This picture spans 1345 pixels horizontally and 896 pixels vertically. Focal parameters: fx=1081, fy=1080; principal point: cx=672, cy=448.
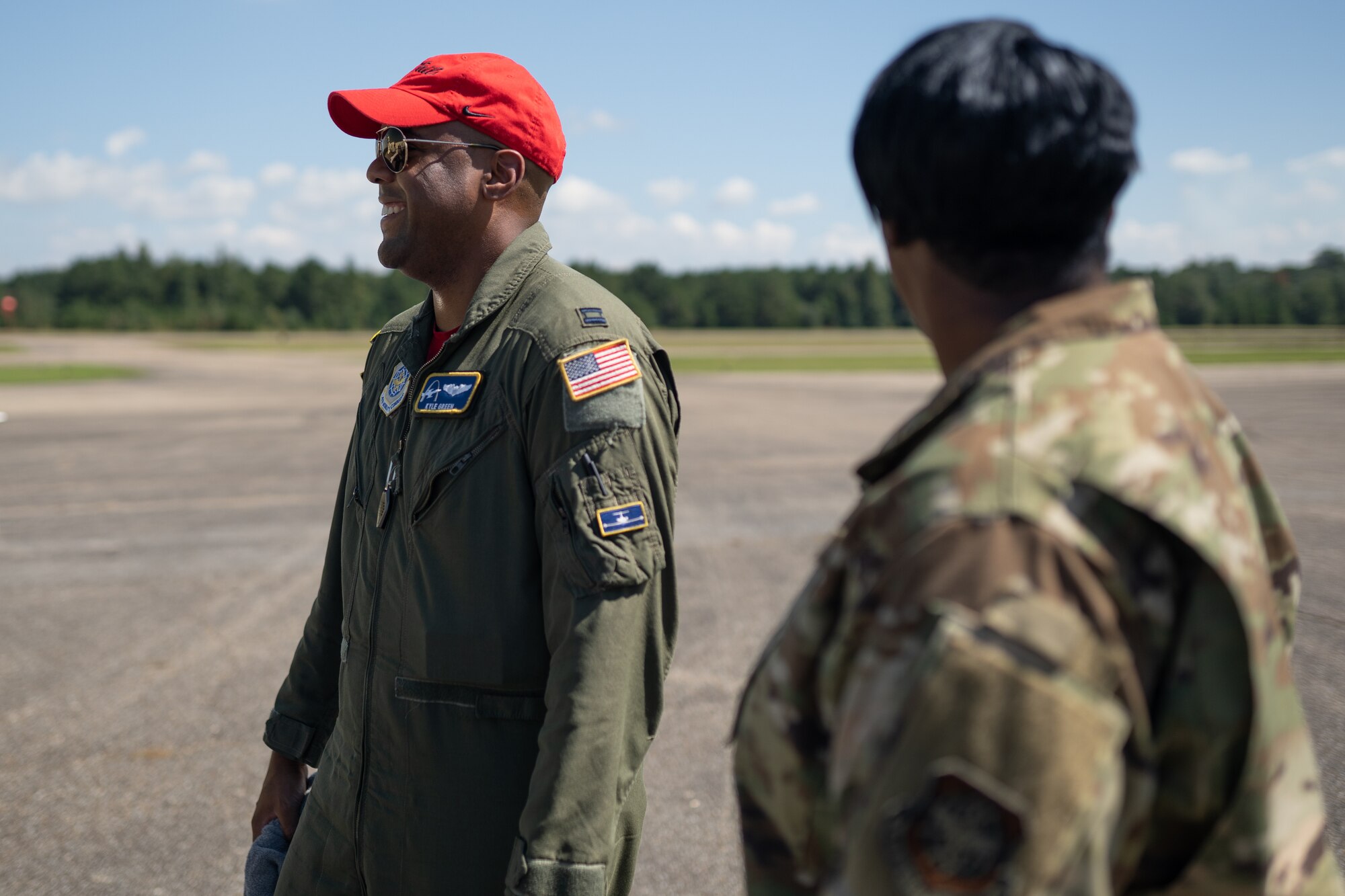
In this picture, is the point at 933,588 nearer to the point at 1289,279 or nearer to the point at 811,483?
the point at 811,483

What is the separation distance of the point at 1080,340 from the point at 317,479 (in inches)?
474

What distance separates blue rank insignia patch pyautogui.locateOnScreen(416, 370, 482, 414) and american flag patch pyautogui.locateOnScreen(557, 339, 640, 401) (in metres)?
0.19

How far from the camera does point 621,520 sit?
2031 millimetres

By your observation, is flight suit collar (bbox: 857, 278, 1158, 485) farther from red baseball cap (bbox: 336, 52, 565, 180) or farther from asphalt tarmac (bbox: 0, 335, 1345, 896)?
asphalt tarmac (bbox: 0, 335, 1345, 896)

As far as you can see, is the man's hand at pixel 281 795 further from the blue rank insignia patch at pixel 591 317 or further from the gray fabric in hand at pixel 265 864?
the blue rank insignia patch at pixel 591 317

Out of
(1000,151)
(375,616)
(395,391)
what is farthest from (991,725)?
(395,391)

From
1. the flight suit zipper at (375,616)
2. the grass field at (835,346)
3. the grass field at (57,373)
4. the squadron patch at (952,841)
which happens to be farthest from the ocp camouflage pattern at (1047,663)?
the grass field at (57,373)

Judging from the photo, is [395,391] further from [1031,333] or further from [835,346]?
[835,346]

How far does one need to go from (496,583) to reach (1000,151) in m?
1.34

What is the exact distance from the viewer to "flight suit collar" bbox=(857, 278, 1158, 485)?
3.33 ft

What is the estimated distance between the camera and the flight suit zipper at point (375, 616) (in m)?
2.18

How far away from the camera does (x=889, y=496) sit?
95 cm

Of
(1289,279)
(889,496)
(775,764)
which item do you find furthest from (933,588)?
(1289,279)

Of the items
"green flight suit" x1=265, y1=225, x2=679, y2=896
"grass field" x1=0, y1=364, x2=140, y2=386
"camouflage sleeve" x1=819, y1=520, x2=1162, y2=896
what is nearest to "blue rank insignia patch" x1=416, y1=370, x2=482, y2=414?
"green flight suit" x1=265, y1=225, x2=679, y2=896
